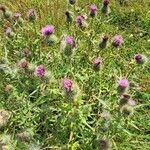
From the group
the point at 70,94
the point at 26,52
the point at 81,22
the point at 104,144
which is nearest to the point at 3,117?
the point at 70,94

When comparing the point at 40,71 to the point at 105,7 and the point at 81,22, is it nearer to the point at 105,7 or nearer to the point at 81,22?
the point at 81,22

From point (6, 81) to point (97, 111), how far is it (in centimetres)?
80

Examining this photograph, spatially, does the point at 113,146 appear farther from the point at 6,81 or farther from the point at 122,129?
the point at 6,81

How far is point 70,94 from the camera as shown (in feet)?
10.4

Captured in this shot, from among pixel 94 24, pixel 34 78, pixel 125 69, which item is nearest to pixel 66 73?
pixel 34 78

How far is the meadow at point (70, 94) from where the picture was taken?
132 inches

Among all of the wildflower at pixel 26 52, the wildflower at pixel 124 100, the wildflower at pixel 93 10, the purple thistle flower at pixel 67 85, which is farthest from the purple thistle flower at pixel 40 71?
the wildflower at pixel 93 10

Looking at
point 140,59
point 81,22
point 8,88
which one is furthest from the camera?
point 81,22

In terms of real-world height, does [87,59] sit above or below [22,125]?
above

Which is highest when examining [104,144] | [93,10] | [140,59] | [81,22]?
[93,10]

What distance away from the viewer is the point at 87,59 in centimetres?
415

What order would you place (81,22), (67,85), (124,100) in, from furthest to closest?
(81,22), (124,100), (67,85)

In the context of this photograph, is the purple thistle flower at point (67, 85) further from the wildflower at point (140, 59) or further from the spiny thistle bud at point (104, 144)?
the wildflower at point (140, 59)

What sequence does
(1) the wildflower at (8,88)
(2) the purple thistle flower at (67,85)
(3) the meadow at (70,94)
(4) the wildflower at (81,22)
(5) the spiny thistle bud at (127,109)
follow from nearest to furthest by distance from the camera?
(2) the purple thistle flower at (67,85), (5) the spiny thistle bud at (127,109), (3) the meadow at (70,94), (1) the wildflower at (8,88), (4) the wildflower at (81,22)
